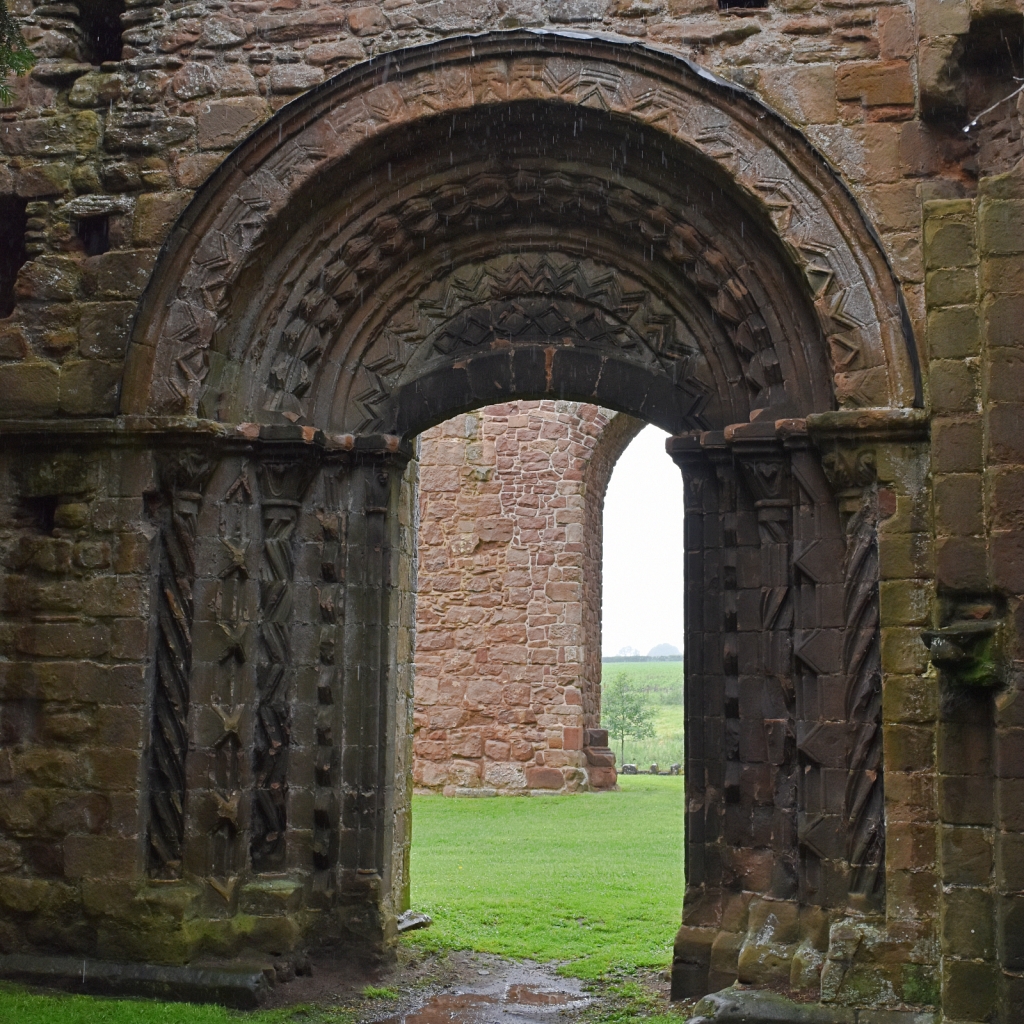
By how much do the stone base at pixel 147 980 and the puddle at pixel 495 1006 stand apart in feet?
2.17

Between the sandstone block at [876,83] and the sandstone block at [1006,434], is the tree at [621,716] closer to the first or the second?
the sandstone block at [876,83]

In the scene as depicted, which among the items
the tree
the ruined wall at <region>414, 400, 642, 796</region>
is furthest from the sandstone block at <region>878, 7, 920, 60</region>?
the tree

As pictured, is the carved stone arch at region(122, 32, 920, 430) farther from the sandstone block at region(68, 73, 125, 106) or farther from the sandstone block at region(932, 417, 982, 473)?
the sandstone block at region(932, 417, 982, 473)

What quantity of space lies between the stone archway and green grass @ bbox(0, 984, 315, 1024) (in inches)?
20.4

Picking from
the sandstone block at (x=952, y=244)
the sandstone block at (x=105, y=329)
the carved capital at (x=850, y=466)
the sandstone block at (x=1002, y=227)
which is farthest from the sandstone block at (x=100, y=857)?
the sandstone block at (x=1002, y=227)

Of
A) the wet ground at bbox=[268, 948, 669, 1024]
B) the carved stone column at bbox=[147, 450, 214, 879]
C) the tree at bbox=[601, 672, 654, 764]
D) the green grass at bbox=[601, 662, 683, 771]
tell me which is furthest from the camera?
the tree at bbox=[601, 672, 654, 764]

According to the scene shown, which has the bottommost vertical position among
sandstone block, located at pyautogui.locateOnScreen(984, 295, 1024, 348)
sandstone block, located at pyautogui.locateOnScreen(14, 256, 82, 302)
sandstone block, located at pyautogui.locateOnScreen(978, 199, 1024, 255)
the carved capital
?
the carved capital

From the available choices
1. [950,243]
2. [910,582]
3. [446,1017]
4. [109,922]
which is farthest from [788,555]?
[109,922]

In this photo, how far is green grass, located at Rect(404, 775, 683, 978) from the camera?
758 cm

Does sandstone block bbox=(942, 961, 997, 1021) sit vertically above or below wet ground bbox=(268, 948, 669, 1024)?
above

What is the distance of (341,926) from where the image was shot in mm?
6750

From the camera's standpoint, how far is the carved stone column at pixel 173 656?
6.48 m

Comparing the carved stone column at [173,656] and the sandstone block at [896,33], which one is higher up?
the sandstone block at [896,33]

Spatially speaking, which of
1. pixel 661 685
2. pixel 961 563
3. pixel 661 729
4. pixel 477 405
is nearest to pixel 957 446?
pixel 961 563
